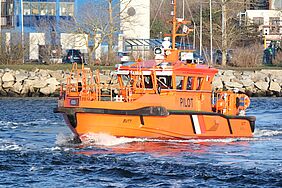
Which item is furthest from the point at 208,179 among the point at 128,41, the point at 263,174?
the point at 128,41

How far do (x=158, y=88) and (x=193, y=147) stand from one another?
235cm

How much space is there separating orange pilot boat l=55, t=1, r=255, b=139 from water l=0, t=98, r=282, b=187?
39 cm

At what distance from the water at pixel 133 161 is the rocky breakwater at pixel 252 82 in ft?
68.6

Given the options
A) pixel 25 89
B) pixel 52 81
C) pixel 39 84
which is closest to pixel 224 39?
pixel 52 81

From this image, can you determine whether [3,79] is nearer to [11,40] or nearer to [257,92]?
[11,40]

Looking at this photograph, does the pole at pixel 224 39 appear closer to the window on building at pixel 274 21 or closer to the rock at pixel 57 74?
the rock at pixel 57 74

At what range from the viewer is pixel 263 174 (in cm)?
2012

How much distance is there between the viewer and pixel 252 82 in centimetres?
5253

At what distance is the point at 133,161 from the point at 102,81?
27740 millimetres

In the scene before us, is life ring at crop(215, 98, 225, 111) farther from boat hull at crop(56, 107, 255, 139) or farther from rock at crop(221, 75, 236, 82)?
rock at crop(221, 75, 236, 82)

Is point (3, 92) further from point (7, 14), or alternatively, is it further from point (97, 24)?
point (7, 14)

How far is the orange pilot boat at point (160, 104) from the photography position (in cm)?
2505

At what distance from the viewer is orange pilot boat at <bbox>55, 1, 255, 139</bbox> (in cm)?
2505

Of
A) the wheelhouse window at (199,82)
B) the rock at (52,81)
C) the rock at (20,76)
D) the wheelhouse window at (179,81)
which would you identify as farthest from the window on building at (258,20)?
the wheelhouse window at (179,81)
